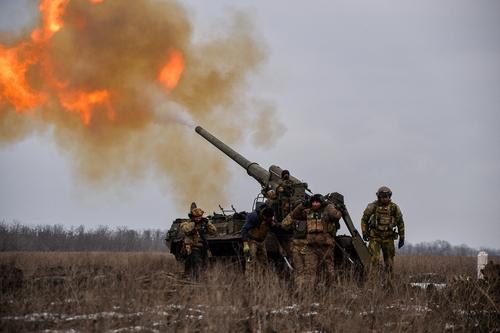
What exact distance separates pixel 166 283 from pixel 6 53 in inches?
412

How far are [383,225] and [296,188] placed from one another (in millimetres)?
2802

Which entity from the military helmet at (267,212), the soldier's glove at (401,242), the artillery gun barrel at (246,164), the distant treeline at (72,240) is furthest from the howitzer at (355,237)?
the distant treeline at (72,240)

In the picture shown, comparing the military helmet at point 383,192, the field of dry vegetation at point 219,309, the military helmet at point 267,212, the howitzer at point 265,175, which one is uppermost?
the howitzer at point 265,175

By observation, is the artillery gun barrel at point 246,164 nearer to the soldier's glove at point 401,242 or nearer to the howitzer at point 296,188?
the howitzer at point 296,188

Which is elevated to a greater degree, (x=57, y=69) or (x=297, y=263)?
(x=57, y=69)

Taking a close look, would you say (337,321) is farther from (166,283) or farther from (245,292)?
(166,283)

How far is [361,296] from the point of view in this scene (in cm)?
806

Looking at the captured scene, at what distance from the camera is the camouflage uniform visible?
11.0 m

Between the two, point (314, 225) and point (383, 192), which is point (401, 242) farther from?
point (314, 225)

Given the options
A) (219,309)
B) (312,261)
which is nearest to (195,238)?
→ (312,261)

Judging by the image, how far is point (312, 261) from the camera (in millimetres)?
9938

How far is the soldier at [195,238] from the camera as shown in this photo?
38.4 feet

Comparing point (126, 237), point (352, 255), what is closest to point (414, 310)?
point (352, 255)

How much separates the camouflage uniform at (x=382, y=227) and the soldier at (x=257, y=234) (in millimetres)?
1911
